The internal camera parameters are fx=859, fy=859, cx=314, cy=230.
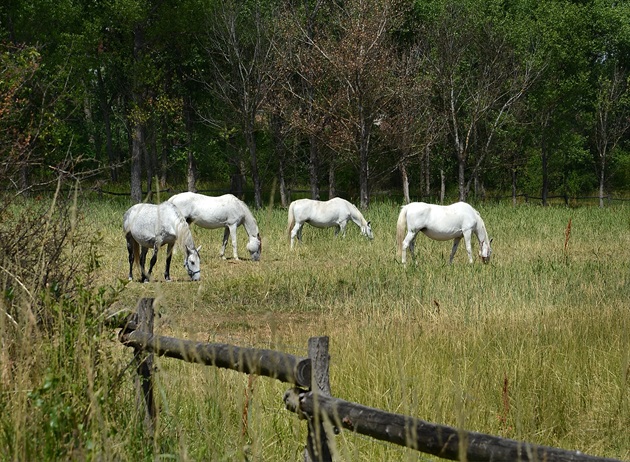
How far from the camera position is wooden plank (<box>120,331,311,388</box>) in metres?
3.85

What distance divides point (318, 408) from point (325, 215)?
18376mm

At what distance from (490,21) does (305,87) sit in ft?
28.2

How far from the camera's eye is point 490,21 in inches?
1481

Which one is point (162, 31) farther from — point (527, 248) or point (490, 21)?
point (527, 248)

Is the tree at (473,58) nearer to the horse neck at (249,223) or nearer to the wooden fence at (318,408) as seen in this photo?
the horse neck at (249,223)

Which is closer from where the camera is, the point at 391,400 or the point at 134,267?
the point at 391,400

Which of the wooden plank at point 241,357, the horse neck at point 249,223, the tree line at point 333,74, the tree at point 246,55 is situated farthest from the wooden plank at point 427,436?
the tree at point 246,55

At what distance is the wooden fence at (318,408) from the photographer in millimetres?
3025

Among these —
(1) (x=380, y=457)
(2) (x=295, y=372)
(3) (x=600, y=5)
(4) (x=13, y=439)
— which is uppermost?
(3) (x=600, y=5)

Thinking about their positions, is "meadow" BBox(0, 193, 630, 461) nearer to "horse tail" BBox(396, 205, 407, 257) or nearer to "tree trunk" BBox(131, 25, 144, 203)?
"horse tail" BBox(396, 205, 407, 257)

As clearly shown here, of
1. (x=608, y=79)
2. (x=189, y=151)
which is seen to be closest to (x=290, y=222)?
(x=189, y=151)

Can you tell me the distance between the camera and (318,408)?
11.0 ft

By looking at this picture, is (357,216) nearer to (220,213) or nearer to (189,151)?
(220,213)

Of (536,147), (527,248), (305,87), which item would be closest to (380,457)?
(527,248)
